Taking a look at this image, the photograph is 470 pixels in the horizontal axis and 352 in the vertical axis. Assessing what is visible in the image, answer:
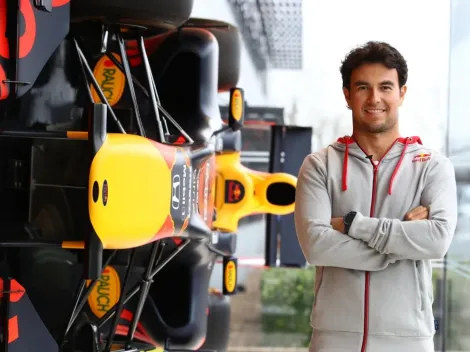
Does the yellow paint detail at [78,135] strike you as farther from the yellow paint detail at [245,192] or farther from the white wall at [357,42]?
the white wall at [357,42]

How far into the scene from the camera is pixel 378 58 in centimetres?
186

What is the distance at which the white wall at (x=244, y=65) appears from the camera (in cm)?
474

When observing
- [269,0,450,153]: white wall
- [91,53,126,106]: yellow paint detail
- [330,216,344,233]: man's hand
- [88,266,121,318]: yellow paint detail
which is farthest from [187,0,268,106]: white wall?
[330,216,344,233]: man's hand

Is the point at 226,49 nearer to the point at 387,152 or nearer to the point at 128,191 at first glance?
the point at 128,191

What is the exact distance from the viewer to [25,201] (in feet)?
7.76

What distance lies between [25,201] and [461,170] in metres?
2.04

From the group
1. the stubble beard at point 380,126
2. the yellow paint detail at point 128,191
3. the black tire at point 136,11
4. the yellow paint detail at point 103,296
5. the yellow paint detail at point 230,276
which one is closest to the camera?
the stubble beard at point 380,126

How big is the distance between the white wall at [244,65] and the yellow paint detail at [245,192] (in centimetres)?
53

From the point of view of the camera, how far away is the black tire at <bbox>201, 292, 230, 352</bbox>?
3861mm

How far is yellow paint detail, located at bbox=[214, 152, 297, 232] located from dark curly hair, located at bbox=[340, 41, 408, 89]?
225 cm

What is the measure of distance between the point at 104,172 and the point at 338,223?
1.84 feet

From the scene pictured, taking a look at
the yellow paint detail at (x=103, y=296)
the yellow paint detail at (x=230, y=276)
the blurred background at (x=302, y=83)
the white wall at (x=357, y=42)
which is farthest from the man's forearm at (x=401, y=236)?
the white wall at (x=357, y=42)

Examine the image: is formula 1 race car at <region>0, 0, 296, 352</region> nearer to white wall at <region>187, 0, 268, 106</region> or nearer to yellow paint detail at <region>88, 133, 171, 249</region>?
yellow paint detail at <region>88, 133, 171, 249</region>

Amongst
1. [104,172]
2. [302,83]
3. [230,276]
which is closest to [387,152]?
[104,172]
